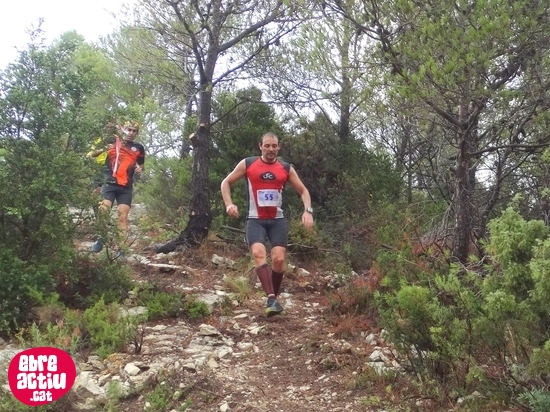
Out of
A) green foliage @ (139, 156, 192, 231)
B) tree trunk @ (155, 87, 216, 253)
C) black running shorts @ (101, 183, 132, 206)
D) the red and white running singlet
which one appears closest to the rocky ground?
the red and white running singlet

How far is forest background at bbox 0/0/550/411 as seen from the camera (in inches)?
128

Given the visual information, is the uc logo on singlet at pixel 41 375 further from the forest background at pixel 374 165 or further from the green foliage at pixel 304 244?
the green foliage at pixel 304 244

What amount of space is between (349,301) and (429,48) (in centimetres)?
252

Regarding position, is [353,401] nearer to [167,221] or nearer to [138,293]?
[138,293]

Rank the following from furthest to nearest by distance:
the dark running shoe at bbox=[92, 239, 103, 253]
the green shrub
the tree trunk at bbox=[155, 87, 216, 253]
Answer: the tree trunk at bbox=[155, 87, 216, 253] < the dark running shoe at bbox=[92, 239, 103, 253] < the green shrub

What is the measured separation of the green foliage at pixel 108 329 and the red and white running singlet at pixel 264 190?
1683 mm

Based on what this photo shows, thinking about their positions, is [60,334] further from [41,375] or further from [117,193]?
[117,193]

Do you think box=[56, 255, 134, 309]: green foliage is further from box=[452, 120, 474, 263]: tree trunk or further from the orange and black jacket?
box=[452, 120, 474, 263]: tree trunk

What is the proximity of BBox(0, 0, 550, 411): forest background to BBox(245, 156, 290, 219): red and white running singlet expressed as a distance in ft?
3.96

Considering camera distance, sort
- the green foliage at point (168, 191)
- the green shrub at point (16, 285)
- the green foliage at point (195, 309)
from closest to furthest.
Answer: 1. the green shrub at point (16, 285)
2. the green foliage at point (195, 309)
3. the green foliage at point (168, 191)

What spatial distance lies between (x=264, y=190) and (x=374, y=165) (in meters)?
4.29

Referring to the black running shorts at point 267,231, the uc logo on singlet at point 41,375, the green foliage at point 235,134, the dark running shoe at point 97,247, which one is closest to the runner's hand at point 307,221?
the black running shorts at point 267,231

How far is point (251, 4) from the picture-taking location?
330 inches

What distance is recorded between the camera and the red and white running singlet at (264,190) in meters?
5.69
